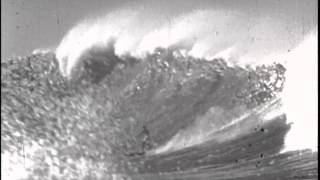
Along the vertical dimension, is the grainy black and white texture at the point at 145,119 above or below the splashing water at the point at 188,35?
below

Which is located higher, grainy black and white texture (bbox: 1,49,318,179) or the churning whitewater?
the churning whitewater

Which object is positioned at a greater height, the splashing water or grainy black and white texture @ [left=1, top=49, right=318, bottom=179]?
the splashing water

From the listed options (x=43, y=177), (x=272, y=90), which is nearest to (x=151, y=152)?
(x=43, y=177)

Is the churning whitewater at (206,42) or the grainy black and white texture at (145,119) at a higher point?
the churning whitewater at (206,42)

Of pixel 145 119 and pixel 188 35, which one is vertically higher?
pixel 188 35

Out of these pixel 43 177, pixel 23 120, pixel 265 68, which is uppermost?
pixel 265 68

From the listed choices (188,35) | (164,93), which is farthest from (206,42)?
(164,93)

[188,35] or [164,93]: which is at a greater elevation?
[188,35]

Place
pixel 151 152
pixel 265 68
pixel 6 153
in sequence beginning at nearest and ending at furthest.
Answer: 1. pixel 6 153
2. pixel 151 152
3. pixel 265 68

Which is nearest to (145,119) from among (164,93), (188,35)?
(164,93)

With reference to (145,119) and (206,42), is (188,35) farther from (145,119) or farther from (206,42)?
(145,119)

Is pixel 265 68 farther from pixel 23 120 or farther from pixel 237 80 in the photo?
pixel 23 120
